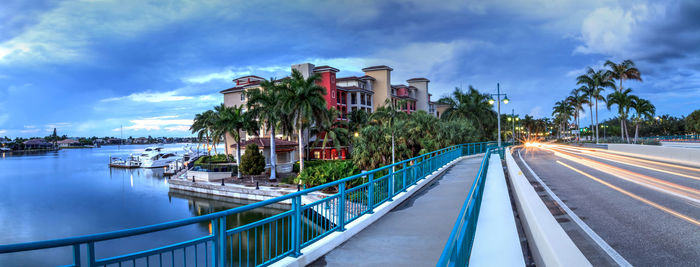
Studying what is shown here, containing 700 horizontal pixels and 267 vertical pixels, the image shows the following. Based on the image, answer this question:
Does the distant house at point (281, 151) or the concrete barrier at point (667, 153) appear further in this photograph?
the distant house at point (281, 151)

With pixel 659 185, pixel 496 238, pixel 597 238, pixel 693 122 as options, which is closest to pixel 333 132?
pixel 659 185

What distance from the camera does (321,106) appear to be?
135 feet

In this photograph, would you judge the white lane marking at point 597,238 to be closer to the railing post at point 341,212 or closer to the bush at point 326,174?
the railing post at point 341,212

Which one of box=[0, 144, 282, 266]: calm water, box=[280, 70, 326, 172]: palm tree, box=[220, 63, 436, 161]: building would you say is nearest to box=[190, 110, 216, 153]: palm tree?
box=[220, 63, 436, 161]: building

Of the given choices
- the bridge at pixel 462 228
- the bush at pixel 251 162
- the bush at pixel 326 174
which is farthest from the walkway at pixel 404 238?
the bush at pixel 251 162

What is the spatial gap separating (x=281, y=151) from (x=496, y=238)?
50.7 metres

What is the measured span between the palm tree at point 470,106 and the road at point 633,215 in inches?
1382

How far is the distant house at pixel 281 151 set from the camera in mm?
51281

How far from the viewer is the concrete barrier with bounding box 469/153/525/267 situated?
165 inches

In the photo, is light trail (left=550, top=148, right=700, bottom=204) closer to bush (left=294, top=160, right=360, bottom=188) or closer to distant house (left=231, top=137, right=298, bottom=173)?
bush (left=294, top=160, right=360, bottom=188)

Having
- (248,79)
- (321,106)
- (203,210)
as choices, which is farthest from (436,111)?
(203,210)

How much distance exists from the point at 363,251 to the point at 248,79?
70.5 meters

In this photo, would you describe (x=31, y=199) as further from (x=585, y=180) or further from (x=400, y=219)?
(x=585, y=180)

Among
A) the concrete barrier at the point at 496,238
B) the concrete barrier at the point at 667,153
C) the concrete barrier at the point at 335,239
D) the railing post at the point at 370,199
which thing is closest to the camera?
the concrete barrier at the point at 496,238
